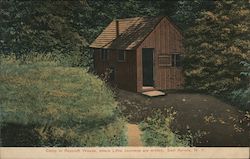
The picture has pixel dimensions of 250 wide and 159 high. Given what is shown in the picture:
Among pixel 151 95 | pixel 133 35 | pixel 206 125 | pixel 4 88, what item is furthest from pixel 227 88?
pixel 4 88

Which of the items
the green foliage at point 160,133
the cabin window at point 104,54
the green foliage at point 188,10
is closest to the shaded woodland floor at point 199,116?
the green foliage at point 160,133

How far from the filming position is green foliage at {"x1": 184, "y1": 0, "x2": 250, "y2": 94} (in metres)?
1.38

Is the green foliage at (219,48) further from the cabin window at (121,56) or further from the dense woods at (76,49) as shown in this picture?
the cabin window at (121,56)

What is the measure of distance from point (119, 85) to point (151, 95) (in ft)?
0.36

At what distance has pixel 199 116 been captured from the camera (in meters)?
1.39

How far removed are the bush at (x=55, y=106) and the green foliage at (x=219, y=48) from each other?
30 cm

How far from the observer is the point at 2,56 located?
4.52 ft

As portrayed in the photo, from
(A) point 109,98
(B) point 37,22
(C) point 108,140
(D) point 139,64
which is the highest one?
(B) point 37,22

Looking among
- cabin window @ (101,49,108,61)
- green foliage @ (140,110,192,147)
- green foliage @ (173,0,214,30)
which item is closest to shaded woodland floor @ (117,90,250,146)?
green foliage @ (140,110,192,147)

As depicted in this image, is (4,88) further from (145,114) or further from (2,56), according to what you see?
(145,114)

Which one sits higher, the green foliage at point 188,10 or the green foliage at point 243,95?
the green foliage at point 188,10

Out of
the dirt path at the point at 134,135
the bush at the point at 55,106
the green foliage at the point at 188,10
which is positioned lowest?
the dirt path at the point at 134,135

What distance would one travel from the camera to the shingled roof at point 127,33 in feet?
4.55

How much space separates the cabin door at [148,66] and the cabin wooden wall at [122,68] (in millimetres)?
31
